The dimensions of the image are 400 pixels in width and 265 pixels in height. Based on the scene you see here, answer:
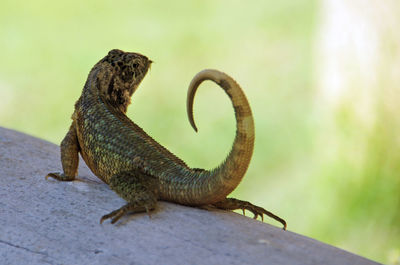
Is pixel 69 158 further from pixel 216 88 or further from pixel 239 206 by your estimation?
pixel 216 88

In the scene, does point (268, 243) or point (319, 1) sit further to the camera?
point (319, 1)

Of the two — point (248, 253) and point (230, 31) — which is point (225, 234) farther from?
point (230, 31)

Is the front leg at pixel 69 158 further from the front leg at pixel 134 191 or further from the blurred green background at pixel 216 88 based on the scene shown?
the blurred green background at pixel 216 88

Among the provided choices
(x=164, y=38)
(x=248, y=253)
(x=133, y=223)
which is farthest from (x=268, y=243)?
(x=164, y=38)

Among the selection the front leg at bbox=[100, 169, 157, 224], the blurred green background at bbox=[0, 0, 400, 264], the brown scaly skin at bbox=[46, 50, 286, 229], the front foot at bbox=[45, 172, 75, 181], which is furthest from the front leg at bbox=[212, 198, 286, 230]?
the blurred green background at bbox=[0, 0, 400, 264]

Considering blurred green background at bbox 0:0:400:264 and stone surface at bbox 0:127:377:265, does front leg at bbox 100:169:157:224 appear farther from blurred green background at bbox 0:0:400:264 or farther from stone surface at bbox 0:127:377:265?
blurred green background at bbox 0:0:400:264

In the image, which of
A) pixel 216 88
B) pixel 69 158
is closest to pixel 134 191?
pixel 69 158

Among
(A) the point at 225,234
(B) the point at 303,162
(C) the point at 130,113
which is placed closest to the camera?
(A) the point at 225,234
